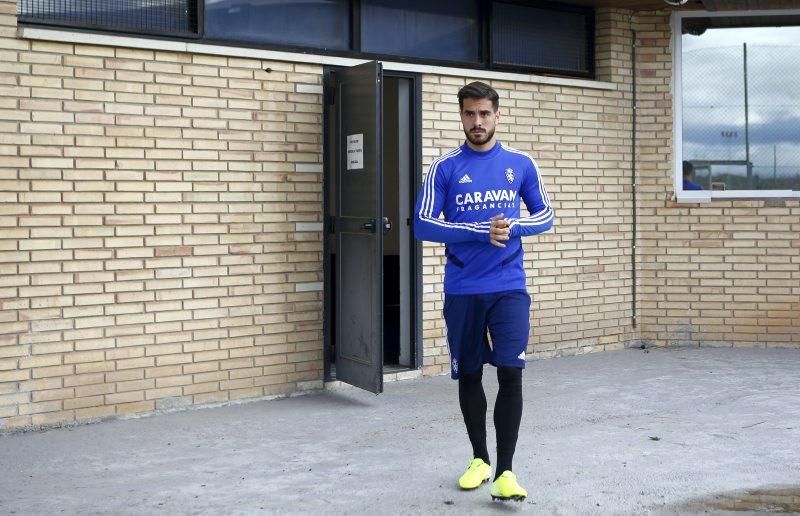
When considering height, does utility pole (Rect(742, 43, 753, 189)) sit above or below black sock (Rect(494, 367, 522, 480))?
above

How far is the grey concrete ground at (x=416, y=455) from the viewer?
501cm

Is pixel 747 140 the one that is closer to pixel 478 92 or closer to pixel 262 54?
pixel 262 54

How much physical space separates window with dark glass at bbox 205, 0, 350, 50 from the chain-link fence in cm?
391

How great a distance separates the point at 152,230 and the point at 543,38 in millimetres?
4243

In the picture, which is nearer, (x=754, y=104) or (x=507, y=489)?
(x=507, y=489)

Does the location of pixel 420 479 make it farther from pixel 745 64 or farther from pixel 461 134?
pixel 745 64

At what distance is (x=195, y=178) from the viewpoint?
710 cm

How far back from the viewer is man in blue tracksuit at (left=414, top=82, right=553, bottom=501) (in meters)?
4.95

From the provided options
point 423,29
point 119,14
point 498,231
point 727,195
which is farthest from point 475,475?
point 727,195

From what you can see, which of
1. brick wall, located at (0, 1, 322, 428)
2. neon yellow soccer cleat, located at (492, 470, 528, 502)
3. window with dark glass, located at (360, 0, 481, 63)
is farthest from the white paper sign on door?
neon yellow soccer cleat, located at (492, 470, 528, 502)

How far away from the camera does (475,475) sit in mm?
5137

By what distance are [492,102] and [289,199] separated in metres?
2.88

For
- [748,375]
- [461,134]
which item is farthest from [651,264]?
[461,134]

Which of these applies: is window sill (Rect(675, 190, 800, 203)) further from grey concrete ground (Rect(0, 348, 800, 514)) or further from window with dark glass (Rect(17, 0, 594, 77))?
grey concrete ground (Rect(0, 348, 800, 514))
